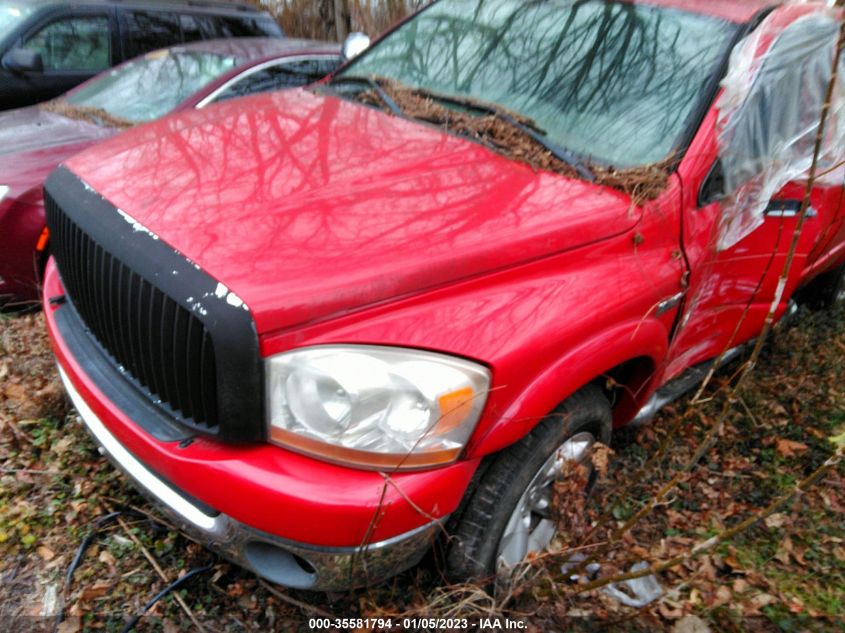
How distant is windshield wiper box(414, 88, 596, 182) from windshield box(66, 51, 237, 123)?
2278 millimetres

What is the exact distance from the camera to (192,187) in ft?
6.89

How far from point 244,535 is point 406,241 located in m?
0.93

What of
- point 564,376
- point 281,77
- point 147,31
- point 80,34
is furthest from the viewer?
point 147,31

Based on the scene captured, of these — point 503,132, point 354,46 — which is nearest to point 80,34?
point 354,46

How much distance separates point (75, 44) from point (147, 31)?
25.5 inches

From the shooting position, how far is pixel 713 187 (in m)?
2.51

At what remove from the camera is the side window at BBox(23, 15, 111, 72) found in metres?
5.58

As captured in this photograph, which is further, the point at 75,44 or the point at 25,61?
the point at 75,44

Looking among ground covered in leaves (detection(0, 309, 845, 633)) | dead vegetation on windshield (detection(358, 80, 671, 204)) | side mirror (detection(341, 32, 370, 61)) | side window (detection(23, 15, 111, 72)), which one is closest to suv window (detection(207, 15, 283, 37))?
side window (detection(23, 15, 111, 72))

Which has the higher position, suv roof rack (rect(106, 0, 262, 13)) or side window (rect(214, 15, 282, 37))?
suv roof rack (rect(106, 0, 262, 13))

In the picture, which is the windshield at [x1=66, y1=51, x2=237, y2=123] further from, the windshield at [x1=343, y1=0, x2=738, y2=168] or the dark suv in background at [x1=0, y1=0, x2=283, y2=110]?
the windshield at [x1=343, y1=0, x2=738, y2=168]

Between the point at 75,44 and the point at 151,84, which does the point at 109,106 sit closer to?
the point at 151,84

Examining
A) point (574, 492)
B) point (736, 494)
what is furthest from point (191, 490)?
point (736, 494)

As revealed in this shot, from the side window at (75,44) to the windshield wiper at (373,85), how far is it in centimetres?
363
